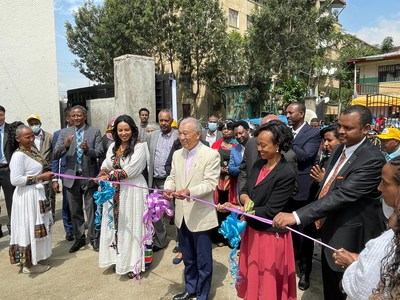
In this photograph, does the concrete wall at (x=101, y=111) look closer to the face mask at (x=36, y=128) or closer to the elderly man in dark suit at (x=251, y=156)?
the face mask at (x=36, y=128)

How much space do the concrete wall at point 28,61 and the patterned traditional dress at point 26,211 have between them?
14.4ft

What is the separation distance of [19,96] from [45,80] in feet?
2.40

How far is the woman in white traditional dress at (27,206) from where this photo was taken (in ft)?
12.5

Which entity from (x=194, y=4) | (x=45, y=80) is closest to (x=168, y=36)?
(x=194, y=4)

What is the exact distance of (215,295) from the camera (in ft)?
11.3

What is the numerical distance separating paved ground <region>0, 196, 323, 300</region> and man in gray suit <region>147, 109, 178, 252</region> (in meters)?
0.28

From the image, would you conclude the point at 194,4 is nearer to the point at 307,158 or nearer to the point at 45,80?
the point at 45,80

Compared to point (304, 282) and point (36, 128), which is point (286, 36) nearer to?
point (36, 128)

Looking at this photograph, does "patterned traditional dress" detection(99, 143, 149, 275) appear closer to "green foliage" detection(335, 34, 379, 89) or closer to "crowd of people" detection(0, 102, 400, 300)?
"crowd of people" detection(0, 102, 400, 300)

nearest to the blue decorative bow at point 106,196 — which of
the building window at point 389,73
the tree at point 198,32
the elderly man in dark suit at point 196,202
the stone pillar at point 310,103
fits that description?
the elderly man in dark suit at point 196,202

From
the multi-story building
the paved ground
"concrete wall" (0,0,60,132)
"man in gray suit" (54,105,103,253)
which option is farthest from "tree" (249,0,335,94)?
the paved ground

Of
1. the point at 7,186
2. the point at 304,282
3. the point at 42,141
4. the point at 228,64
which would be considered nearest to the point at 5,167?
the point at 7,186

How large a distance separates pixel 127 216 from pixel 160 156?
120 centimetres

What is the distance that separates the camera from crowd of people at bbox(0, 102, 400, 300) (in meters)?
2.32
